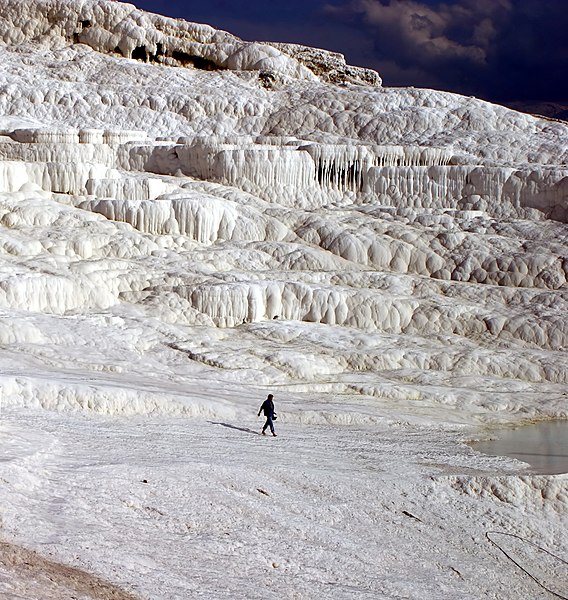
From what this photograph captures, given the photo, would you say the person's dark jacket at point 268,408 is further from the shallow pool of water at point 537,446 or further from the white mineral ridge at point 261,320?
the shallow pool of water at point 537,446

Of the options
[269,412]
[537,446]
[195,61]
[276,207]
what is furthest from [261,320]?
[195,61]

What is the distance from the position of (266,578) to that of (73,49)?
113ft

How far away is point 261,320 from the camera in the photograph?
22641 millimetres

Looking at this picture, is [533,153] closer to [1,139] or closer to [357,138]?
[357,138]

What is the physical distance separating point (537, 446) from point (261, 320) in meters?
7.74

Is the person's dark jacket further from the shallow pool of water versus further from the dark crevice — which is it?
the dark crevice

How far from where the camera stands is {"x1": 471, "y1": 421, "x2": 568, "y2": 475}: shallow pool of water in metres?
15.2

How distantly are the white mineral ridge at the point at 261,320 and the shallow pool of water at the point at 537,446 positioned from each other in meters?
0.42

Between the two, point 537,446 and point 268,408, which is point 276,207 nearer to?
point 537,446

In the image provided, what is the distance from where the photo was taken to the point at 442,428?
57.5 feet

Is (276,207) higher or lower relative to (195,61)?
lower

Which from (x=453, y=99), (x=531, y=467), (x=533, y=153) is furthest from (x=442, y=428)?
(x=453, y=99)

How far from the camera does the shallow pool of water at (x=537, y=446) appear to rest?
15156mm

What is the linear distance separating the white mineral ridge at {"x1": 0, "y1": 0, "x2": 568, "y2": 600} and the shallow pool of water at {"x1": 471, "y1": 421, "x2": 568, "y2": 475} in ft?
1.37
